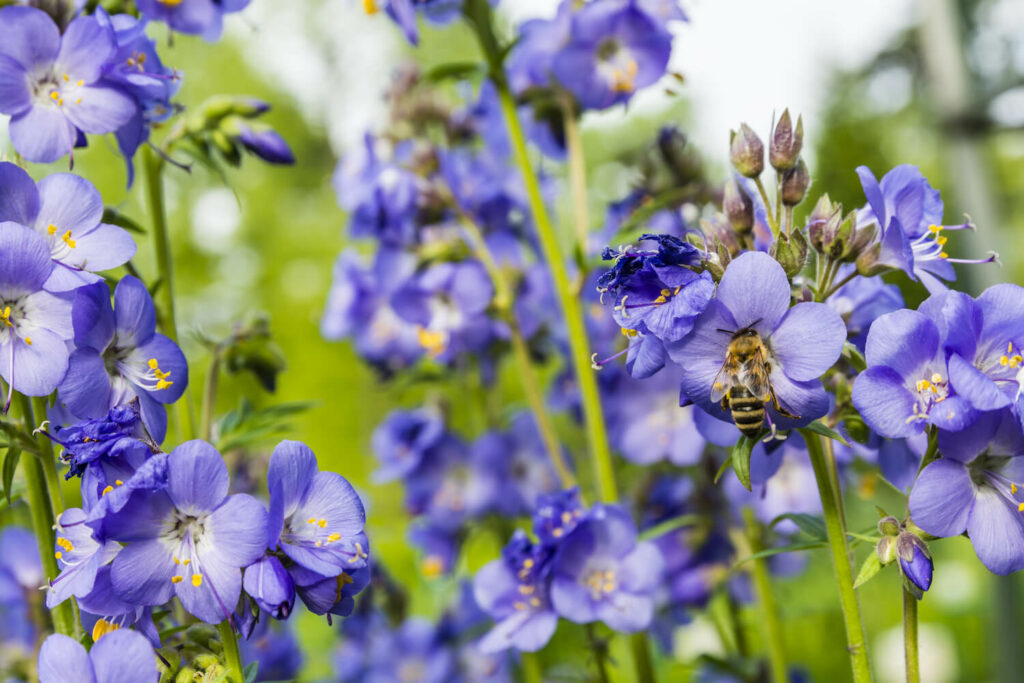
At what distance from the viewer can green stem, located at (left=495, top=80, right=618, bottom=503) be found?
1781mm

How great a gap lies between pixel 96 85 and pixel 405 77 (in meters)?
1.10

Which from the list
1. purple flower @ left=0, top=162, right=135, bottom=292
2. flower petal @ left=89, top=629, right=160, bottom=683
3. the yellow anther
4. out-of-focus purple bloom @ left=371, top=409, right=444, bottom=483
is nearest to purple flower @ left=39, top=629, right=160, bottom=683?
flower petal @ left=89, top=629, right=160, bottom=683

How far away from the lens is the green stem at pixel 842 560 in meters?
1.08

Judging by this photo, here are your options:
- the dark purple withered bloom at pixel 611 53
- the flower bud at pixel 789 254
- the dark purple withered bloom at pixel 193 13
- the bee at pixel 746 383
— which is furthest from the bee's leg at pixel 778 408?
the dark purple withered bloom at pixel 193 13

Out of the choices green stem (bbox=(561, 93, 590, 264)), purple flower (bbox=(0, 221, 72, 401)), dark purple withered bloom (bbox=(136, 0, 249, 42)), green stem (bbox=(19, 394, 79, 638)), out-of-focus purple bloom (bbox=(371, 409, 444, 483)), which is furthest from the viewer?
out-of-focus purple bloom (bbox=(371, 409, 444, 483))

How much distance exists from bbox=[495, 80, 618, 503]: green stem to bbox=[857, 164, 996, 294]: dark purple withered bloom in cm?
70

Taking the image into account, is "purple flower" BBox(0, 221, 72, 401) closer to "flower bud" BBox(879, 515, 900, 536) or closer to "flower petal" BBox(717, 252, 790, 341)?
"flower petal" BBox(717, 252, 790, 341)

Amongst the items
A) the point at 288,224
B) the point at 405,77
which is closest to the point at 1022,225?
the point at 288,224

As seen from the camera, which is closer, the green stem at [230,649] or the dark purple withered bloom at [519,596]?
the green stem at [230,649]

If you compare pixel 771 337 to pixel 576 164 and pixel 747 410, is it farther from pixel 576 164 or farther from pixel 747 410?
pixel 576 164

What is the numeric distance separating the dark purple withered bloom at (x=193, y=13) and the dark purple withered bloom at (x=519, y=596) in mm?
984

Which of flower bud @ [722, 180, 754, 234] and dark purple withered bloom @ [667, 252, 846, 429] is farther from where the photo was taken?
flower bud @ [722, 180, 754, 234]

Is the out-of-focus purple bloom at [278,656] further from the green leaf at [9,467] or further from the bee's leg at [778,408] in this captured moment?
the bee's leg at [778,408]

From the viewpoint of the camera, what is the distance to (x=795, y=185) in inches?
45.1
